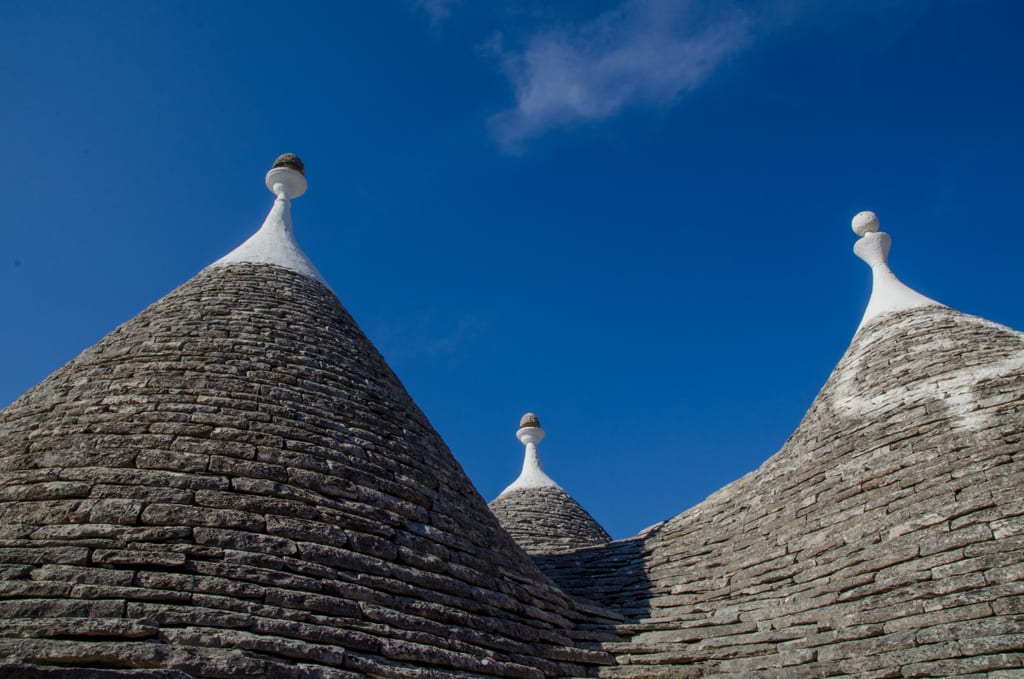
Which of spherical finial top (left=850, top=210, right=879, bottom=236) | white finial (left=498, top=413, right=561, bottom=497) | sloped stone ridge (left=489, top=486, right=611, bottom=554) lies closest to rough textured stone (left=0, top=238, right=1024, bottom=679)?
spherical finial top (left=850, top=210, right=879, bottom=236)

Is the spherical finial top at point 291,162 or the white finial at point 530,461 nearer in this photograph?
the spherical finial top at point 291,162

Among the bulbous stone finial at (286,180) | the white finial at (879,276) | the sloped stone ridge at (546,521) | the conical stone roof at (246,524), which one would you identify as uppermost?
the bulbous stone finial at (286,180)

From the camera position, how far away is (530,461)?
14.1 meters

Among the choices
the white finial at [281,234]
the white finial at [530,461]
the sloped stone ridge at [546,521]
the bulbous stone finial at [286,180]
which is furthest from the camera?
the white finial at [530,461]

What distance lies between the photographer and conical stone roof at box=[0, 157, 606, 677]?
4.40 meters

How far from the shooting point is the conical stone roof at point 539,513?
1171 cm

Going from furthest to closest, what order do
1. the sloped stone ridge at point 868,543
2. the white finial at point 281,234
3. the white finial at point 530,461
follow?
the white finial at point 530,461, the white finial at point 281,234, the sloped stone ridge at point 868,543

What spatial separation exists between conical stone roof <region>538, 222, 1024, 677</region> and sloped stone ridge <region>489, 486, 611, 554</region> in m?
2.31

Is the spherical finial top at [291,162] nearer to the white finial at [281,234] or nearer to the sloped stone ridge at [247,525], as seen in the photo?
the white finial at [281,234]

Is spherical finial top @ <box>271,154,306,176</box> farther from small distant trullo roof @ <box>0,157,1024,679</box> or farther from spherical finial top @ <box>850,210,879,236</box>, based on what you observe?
spherical finial top @ <box>850,210,879,236</box>

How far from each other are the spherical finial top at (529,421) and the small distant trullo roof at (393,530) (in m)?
5.88

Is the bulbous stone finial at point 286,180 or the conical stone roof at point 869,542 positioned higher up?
the bulbous stone finial at point 286,180

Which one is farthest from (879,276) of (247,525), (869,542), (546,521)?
(247,525)

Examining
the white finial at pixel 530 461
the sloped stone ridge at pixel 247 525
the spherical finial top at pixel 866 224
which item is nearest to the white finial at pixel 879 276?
the spherical finial top at pixel 866 224
